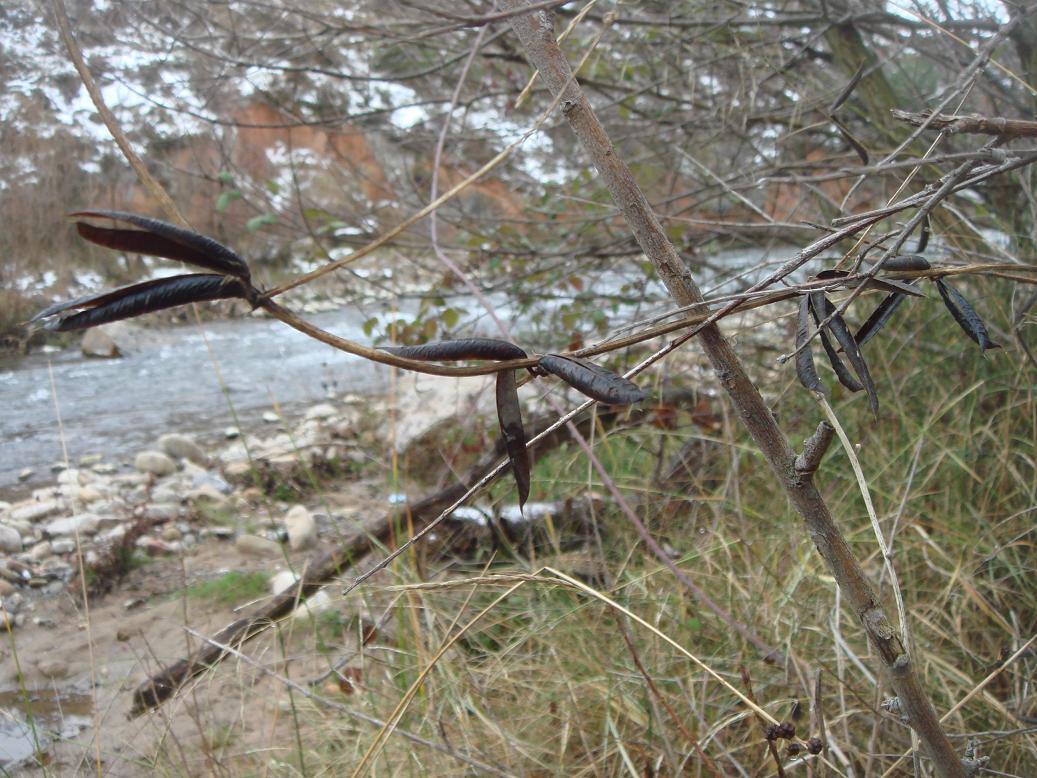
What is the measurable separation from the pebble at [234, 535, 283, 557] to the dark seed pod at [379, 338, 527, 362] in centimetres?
301

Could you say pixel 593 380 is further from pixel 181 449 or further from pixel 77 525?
pixel 181 449

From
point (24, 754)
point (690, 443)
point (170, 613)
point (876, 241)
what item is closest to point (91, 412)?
point (170, 613)

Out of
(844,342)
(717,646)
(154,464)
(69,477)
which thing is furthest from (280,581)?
(844,342)

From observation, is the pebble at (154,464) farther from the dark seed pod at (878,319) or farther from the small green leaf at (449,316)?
the dark seed pod at (878,319)

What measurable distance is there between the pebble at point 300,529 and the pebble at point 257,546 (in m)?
0.07

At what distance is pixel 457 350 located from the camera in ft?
1.42

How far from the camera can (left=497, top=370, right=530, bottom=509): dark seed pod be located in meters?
0.47

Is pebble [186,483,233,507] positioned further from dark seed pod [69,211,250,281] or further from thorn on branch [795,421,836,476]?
dark seed pod [69,211,250,281]

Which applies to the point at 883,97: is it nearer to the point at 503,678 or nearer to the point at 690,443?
the point at 690,443

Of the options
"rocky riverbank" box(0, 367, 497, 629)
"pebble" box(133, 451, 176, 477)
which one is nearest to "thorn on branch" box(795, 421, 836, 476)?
"rocky riverbank" box(0, 367, 497, 629)

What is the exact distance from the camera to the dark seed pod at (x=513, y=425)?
18.3 inches

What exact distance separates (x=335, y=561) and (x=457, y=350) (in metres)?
1.64

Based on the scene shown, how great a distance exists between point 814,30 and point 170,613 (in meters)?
2.69

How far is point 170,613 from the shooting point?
2.76 meters
